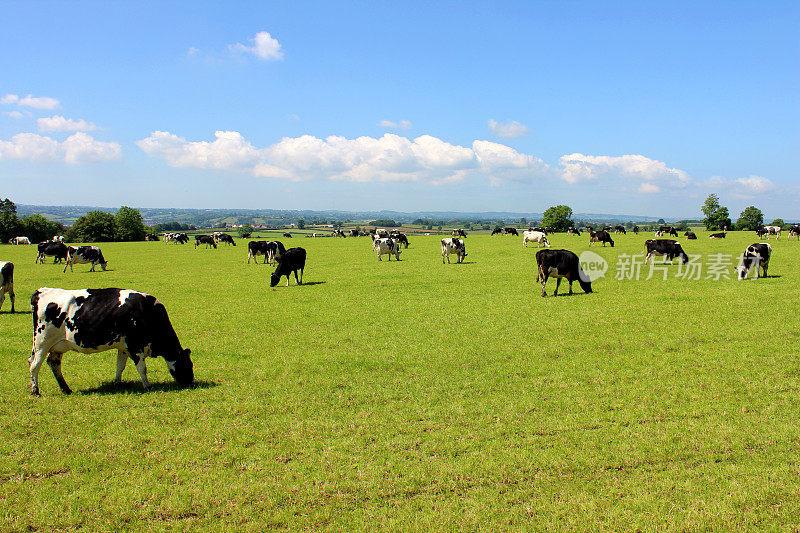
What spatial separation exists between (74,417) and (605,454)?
8595 millimetres

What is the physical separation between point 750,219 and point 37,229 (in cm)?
16745

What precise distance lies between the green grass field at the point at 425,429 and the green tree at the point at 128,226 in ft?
269

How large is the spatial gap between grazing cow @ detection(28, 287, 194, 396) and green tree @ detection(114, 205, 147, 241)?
90.4 m

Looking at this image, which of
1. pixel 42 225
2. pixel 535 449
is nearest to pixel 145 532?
pixel 535 449

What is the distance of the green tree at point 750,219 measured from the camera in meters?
113

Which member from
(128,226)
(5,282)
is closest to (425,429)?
(5,282)

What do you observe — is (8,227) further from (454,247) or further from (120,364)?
(120,364)

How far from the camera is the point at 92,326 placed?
336 inches

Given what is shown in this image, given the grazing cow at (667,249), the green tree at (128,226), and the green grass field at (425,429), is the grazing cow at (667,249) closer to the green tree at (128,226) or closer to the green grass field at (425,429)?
the green grass field at (425,429)

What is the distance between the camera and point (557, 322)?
48.4 feet

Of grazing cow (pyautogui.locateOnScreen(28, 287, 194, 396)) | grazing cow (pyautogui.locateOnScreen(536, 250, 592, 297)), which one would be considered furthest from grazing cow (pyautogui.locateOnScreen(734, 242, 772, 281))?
grazing cow (pyautogui.locateOnScreen(28, 287, 194, 396))

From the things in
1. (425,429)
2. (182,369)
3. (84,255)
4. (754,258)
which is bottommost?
(425,429)

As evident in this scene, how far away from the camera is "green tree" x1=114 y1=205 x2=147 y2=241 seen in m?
86.9

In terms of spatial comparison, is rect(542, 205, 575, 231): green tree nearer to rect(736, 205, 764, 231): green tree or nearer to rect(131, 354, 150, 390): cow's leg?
rect(736, 205, 764, 231): green tree
